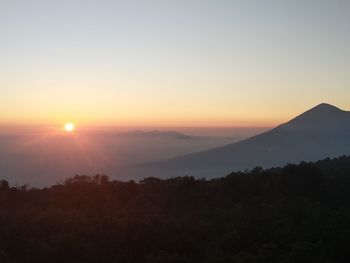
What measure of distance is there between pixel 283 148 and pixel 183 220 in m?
124

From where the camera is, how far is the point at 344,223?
1795 cm

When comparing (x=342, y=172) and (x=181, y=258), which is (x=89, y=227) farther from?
(x=342, y=172)

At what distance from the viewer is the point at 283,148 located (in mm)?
139750

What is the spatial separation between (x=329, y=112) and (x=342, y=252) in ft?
560

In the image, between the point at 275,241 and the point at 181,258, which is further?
the point at 275,241

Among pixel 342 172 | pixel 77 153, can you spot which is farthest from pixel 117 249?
pixel 77 153

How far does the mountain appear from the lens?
122269 mm

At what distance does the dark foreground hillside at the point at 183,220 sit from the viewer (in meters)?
14.3

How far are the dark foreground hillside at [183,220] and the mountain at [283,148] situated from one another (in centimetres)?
8837

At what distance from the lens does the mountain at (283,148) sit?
122m

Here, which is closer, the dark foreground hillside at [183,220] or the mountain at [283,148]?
the dark foreground hillside at [183,220]

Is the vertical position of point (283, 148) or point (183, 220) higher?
point (283, 148)

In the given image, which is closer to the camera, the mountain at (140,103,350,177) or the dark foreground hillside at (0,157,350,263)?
the dark foreground hillside at (0,157,350,263)

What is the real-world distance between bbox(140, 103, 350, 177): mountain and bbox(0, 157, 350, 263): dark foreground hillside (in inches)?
3479
